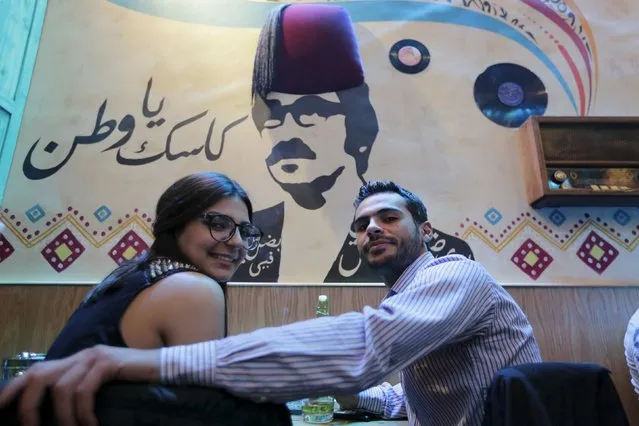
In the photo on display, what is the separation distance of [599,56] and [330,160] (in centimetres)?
173

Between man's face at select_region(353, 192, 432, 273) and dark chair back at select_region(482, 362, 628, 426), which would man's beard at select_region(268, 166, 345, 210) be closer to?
man's face at select_region(353, 192, 432, 273)

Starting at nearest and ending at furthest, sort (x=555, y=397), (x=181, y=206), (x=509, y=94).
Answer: (x=555, y=397), (x=181, y=206), (x=509, y=94)

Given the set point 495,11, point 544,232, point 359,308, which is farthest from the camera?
point 495,11

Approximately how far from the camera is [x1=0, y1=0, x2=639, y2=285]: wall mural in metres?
2.09

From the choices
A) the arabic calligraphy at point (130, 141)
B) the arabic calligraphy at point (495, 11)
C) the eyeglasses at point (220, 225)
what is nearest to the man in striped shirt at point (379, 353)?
the eyeglasses at point (220, 225)

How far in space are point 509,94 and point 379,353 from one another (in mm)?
2198

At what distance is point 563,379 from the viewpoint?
0.78 metres

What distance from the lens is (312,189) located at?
220 cm

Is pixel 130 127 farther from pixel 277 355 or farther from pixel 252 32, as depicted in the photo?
pixel 277 355

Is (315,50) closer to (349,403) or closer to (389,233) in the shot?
(389,233)

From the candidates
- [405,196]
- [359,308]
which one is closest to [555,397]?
[405,196]

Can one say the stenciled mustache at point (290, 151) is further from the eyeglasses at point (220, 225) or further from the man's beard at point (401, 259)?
the eyeglasses at point (220, 225)

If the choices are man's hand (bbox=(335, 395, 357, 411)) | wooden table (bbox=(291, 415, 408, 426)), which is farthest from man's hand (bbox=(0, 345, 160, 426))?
man's hand (bbox=(335, 395, 357, 411))

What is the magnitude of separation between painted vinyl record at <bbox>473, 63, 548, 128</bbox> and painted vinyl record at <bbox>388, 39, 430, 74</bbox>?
326 mm
